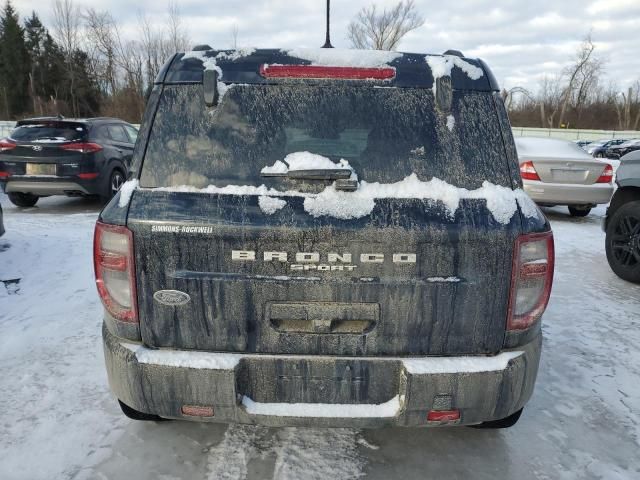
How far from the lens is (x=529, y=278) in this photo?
2051 millimetres

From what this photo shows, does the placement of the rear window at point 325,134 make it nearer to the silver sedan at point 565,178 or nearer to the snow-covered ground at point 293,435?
the snow-covered ground at point 293,435

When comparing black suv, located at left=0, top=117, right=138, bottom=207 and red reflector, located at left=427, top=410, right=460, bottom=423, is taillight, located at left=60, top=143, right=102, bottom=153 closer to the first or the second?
black suv, located at left=0, top=117, right=138, bottom=207

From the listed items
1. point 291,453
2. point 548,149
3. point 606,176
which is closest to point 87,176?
point 291,453

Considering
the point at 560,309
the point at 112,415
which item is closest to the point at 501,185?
the point at 112,415

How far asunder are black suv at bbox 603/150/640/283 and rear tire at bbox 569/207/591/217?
13.4 feet

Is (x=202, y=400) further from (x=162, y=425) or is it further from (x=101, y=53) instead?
(x=101, y=53)

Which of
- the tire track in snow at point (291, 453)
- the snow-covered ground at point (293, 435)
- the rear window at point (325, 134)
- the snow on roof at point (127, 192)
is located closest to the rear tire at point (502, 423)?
the snow-covered ground at point (293, 435)

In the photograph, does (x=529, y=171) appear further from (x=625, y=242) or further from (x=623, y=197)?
(x=625, y=242)

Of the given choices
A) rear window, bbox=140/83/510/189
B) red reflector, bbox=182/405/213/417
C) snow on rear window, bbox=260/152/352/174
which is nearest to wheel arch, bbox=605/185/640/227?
rear window, bbox=140/83/510/189

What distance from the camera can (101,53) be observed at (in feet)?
165

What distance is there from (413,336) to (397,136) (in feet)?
2.78

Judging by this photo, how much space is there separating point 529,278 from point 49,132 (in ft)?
29.6

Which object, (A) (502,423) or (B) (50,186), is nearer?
(A) (502,423)

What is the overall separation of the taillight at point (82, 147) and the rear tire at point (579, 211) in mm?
9221
